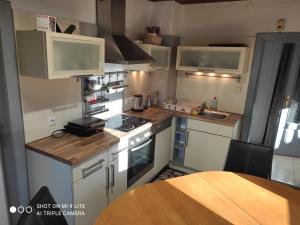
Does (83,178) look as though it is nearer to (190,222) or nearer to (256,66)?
(190,222)

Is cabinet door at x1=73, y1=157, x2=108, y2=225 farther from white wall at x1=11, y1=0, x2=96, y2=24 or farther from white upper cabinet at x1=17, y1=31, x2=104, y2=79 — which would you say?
white wall at x1=11, y1=0, x2=96, y2=24

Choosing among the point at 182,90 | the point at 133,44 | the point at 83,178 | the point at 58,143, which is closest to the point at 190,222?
the point at 83,178

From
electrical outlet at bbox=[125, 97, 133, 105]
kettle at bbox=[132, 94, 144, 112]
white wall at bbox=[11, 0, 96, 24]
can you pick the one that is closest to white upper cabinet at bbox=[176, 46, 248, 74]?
kettle at bbox=[132, 94, 144, 112]

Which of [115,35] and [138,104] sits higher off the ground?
[115,35]

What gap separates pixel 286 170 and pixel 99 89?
3.16 meters

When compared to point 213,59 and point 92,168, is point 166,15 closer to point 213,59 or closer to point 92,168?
point 213,59

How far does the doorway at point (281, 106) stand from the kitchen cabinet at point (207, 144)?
0.59 meters

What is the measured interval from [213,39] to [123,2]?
4.78 feet

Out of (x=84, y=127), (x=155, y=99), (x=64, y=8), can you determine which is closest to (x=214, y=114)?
(x=155, y=99)

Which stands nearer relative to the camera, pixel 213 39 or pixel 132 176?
pixel 132 176

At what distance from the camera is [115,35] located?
2.59m

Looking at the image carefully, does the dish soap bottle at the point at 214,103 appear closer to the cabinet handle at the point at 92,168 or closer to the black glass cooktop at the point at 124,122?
the black glass cooktop at the point at 124,122

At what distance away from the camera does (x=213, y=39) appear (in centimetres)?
335

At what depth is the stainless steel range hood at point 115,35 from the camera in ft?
7.67
